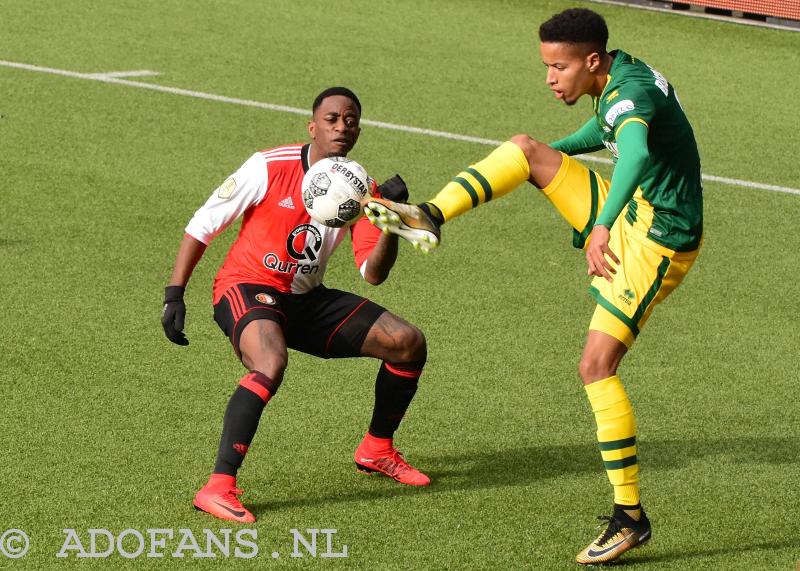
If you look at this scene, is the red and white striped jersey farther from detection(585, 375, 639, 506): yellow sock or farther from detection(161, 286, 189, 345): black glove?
detection(585, 375, 639, 506): yellow sock

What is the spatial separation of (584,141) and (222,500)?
2.49m

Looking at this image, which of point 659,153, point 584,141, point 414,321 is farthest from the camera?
point 414,321

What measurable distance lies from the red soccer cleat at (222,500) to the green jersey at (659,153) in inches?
88.4

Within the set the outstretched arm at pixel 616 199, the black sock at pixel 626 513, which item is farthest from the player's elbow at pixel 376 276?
the black sock at pixel 626 513

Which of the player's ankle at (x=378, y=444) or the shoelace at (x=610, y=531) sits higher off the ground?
the shoelace at (x=610, y=531)

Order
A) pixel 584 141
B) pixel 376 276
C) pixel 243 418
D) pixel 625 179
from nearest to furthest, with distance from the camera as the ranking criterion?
pixel 625 179, pixel 243 418, pixel 376 276, pixel 584 141

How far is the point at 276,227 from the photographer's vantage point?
6.89 m

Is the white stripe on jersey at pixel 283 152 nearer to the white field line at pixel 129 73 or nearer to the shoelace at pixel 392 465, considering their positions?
the shoelace at pixel 392 465

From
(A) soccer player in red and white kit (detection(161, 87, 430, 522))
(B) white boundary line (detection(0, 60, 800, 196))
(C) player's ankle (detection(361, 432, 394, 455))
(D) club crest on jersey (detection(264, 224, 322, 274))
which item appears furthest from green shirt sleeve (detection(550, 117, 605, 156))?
(B) white boundary line (detection(0, 60, 800, 196))

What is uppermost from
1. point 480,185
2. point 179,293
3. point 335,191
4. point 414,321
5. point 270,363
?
point 480,185

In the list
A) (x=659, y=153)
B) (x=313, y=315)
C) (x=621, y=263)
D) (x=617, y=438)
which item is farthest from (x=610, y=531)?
(x=313, y=315)

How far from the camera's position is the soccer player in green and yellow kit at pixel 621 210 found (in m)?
6.04

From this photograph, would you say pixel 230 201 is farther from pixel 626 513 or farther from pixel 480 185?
pixel 626 513

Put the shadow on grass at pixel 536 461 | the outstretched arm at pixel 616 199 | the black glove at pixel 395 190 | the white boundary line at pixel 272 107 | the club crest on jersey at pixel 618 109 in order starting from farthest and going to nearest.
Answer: the white boundary line at pixel 272 107, the shadow on grass at pixel 536 461, the black glove at pixel 395 190, the club crest on jersey at pixel 618 109, the outstretched arm at pixel 616 199
